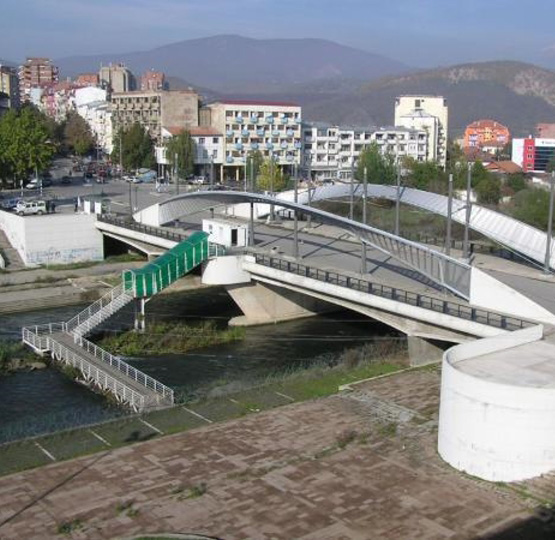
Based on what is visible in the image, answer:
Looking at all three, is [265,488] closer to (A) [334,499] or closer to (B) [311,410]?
(A) [334,499]

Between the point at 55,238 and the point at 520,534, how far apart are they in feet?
114

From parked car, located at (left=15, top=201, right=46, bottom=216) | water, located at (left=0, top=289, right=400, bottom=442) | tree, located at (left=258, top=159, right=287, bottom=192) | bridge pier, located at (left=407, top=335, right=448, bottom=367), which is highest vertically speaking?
tree, located at (left=258, top=159, right=287, bottom=192)

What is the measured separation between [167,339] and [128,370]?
4.78 meters

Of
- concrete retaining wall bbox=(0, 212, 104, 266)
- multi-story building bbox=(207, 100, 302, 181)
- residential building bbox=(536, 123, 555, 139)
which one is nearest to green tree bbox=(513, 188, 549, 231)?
concrete retaining wall bbox=(0, 212, 104, 266)

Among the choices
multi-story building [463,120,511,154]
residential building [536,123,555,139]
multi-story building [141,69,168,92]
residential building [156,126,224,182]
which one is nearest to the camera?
residential building [156,126,224,182]

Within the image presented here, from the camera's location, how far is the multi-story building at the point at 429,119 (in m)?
95.9

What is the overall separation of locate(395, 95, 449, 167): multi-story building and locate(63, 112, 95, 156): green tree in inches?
1515

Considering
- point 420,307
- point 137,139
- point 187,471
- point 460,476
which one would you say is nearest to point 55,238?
point 420,307

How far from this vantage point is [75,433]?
1912cm

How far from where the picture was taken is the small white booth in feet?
117

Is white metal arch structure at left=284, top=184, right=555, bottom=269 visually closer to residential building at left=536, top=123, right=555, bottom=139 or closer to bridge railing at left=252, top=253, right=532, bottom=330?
bridge railing at left=252, top=253, right=532, bottom=330

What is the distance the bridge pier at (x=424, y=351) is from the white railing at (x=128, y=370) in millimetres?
7791

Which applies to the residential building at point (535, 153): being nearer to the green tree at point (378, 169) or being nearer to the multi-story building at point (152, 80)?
the green tree at point (378, 169)

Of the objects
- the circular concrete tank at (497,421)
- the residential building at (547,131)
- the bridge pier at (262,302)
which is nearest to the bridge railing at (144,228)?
the bridge pier at (262,302)
